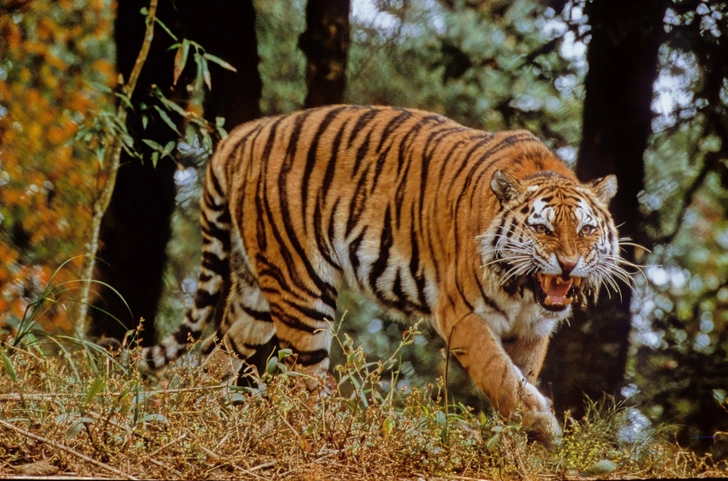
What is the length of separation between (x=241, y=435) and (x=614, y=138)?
224cm

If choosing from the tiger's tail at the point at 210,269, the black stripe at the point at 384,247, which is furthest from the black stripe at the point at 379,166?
the tiger's tail at the point at 210,269

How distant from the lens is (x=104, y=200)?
3986 millimetres

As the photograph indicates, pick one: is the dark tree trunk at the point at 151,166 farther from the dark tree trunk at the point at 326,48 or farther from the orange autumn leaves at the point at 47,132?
the dark tree trunk at the point at 326,48

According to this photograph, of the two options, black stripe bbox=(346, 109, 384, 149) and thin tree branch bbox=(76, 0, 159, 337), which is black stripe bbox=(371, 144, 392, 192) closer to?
black stripe bbox=(346, 109, 384, 149)

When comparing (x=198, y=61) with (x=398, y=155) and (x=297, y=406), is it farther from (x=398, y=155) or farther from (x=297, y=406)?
(x=297, y=406)

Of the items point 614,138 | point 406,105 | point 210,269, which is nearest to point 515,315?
point 614,138

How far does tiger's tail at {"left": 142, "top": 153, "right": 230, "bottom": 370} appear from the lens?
3826 millimetres

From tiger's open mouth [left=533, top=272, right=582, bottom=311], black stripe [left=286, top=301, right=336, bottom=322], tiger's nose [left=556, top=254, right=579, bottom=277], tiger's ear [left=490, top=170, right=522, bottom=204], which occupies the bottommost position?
black stripe [left=286, top=301, right=336, bottom=322]

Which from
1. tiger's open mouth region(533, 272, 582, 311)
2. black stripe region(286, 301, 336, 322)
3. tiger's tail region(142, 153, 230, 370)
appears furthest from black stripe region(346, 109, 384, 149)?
tiger's open mouth region(533, 272, 582, 311)

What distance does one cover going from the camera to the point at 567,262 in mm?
3414

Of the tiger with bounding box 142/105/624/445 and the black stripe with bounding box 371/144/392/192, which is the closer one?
the tiger with bounding box 142/105/624/445

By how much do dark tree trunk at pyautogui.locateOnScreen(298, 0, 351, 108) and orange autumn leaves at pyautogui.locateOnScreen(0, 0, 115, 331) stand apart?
1003 millimetres

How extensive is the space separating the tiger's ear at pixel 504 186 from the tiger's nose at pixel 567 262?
1.14ft

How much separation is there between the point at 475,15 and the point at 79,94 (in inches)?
78.3
